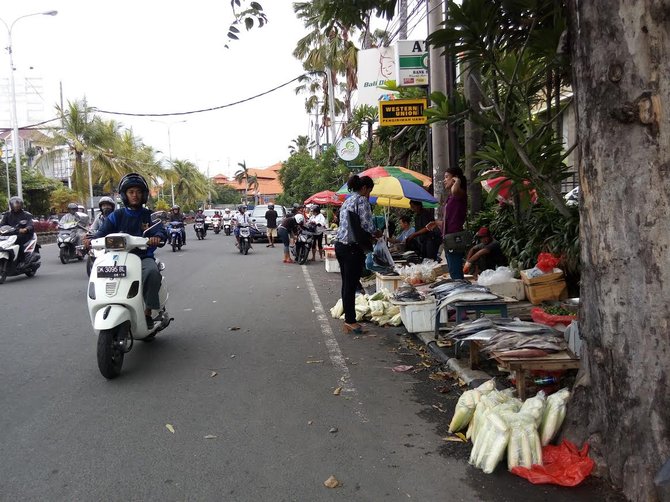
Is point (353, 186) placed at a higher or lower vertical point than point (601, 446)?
higher

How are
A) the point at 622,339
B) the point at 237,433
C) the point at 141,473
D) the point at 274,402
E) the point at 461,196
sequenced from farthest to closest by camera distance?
the point at 461,196 → the point at 274,402 → the point at 237,433 → the point at 141,473 → the point at 622,339

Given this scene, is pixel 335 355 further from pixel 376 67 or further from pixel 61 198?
pixel 61 198

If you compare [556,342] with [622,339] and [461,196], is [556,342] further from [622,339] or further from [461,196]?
[461,196]

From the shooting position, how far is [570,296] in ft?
27.0

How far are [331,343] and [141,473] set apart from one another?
3396mm

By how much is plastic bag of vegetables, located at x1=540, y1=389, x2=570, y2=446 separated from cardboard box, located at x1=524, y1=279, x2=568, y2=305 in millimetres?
4513

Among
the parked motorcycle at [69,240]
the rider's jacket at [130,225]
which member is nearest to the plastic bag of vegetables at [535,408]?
the rider's jacket at [130,225]

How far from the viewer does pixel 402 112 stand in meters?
11.9

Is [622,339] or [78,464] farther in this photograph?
[78,464]

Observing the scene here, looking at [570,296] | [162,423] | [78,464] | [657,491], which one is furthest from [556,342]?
[570,296]

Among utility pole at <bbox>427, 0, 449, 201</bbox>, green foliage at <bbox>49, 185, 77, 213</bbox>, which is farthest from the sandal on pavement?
green foliage at <bbox>49, 185, 77, 213</bbox>

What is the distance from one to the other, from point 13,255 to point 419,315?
911cm

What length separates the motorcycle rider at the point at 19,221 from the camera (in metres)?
12.0

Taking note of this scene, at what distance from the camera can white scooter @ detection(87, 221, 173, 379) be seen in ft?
16.7
